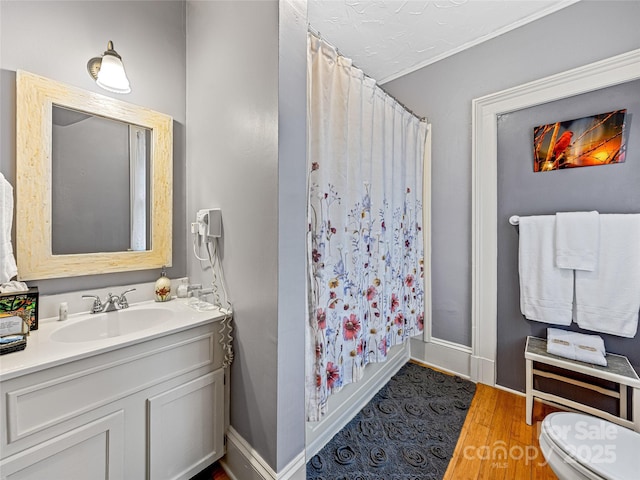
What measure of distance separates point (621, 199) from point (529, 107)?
794mm

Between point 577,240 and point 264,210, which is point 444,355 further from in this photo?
point 264,210

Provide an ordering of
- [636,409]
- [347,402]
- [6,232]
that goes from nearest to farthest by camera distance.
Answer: [6,232] < [636,409] < [347,402]

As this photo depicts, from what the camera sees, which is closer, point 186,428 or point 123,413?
point 123,413

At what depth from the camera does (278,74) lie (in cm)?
103

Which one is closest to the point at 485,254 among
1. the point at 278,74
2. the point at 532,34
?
the point at 532,34

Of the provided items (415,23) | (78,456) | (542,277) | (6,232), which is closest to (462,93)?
(415,23)

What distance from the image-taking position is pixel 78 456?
924 mm

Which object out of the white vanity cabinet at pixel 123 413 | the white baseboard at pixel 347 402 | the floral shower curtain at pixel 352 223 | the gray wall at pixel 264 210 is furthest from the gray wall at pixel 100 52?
the white baseboard at pixel 347 402

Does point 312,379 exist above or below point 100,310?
below

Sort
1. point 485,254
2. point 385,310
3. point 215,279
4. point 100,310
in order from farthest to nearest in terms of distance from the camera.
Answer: point 485,254 < point 385,310 < point 215,279 < point 100,310

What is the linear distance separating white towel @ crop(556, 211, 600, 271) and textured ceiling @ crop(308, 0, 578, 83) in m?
1.35

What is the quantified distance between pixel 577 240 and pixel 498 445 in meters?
1.25

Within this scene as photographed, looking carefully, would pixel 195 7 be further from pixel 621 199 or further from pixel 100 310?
pixel 621 199

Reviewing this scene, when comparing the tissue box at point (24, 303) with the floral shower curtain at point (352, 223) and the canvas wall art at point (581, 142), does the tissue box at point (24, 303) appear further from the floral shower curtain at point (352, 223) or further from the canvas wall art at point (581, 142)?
the canvas wall art at point (581, 142)
